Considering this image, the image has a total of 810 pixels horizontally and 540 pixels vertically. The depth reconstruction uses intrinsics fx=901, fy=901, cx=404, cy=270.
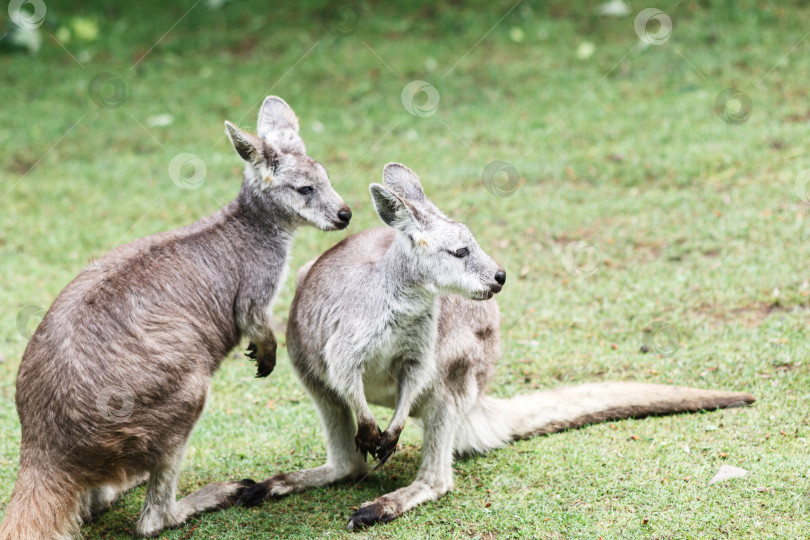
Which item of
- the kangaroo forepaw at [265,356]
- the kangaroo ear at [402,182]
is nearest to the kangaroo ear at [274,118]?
the kangaroo ear at [402,182]

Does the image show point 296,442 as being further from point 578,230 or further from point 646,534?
point 578,230

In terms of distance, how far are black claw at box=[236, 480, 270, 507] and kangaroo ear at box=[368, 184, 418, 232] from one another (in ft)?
4.72

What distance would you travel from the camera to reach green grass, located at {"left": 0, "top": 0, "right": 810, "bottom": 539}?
4.25 meters

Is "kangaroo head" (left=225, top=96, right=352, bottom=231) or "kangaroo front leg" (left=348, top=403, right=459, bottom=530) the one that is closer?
"kangaroo front leg" (left=348, top=403, right=459, bottom=530)

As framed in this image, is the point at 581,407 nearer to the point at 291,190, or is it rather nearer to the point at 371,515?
the point at 371,515

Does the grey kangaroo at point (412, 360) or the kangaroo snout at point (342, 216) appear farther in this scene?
the kangaroo snout at point (342, 216)

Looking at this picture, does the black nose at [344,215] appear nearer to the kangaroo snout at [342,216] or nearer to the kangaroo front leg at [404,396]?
the kangaroo snout at [342,216]

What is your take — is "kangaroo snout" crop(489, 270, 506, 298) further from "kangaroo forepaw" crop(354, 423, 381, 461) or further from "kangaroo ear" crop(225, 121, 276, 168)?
"kangaroo ear" crop(225, 121, 276, 168)

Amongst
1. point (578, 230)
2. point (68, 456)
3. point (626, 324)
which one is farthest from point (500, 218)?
point (68, 456)

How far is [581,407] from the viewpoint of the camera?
4.82 metres

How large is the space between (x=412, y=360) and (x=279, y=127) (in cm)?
156

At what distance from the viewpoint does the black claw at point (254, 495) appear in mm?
4328

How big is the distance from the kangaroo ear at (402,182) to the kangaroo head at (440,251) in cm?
15

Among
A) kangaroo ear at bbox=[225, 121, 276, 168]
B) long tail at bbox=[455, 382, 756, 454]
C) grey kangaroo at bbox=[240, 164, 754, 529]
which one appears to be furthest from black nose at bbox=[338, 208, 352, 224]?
long tail at bbox=[455, 382, 756, 454]
